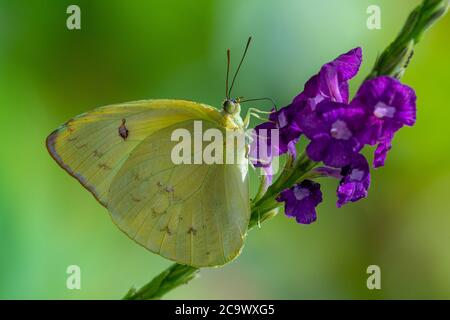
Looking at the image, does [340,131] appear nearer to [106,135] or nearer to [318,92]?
[318,92]

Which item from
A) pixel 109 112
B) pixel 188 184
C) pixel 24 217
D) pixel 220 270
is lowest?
pixel 220 270

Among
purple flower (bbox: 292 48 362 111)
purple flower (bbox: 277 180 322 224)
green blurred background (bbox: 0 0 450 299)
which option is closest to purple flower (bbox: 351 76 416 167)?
purple flower (bbox: 292 48 362 111)

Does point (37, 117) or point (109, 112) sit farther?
point (37, 117)

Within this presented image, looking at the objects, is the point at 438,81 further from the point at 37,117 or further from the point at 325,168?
the point at 37,117

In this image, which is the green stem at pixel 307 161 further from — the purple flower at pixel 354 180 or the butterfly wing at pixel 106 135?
the butterfly wing at pixel 106 135

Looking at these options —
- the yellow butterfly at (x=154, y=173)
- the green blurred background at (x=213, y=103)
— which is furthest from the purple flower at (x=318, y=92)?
the green blurred background at (x=213, y=103)

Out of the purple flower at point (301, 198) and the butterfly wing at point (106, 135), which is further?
the butterfly wing at point (106, 135)

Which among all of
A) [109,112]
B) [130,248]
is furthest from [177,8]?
[109,112]
